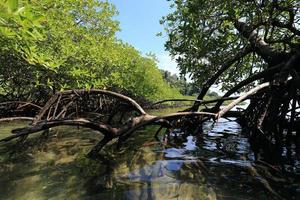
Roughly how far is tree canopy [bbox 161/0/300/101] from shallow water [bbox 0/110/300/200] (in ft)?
5.98

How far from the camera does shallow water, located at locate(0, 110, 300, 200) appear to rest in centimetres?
355

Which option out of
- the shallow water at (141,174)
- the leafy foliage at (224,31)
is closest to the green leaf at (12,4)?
the shallow water at (141,174)

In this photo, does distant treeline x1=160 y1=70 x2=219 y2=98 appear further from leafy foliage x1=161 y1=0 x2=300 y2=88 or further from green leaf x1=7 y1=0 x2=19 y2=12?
green leaf x1=7 y1=0 x2=19 y2=12

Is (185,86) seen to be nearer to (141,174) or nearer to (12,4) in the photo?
(141,174)

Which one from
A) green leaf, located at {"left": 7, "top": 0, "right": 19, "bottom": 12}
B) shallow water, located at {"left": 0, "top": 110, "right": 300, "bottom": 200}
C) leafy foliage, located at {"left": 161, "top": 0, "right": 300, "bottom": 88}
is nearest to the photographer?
green leaf, located at {"left": 7, "top": 0, "right": 19, "bottom": 12}

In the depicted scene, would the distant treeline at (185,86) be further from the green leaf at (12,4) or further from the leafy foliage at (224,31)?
the green leaf at (12,4)

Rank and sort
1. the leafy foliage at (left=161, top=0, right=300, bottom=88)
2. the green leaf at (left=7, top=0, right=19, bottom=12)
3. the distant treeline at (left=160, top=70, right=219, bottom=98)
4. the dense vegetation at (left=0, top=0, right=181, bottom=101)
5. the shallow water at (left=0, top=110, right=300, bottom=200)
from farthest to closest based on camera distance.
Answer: the distant treeline at (left=160, top=70, right=219, bottom=98) < the dense vegetation at (left=0, top=0, right=181, bottom=101) < the leafy foliage at (left=161, top=0, right=300, bottom=88) < the shallow water at (left=0, top=110, right=300, bottom=200) < the green leaf at (left=7, top=0, right=19, bottom=12)

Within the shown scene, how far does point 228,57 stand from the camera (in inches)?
284

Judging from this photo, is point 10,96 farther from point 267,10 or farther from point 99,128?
point 267,10

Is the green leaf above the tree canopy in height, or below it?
below

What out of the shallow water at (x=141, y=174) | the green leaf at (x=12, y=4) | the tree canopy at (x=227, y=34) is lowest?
the shallow water at (x=141, y=174)

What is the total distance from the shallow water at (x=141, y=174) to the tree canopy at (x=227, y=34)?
182 centimetres

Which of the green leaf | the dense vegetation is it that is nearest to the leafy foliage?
the dense vegetation

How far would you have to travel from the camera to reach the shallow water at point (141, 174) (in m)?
3.55
